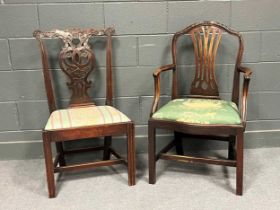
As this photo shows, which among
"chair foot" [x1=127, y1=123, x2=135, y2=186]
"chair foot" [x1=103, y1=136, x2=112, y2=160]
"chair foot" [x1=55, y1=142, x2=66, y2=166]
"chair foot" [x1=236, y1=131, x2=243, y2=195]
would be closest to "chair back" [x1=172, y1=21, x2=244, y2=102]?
"chair foot" [x1=236, y1=131, x2=243, y2=195]

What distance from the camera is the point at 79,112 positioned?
2348mm

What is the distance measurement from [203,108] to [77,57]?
89 cm

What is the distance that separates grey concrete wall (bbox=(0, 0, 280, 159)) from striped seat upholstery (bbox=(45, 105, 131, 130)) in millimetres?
371

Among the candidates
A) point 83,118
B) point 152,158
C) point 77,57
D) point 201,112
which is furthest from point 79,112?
point 201,112

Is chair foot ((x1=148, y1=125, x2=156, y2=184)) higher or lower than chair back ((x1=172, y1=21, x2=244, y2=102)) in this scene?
lower

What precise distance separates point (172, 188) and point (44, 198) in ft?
2.57

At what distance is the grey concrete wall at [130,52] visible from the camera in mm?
2547

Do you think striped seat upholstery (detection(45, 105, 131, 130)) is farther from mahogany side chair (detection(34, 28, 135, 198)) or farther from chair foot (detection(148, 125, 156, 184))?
chair foot (detection(148, 125, 156, 184))

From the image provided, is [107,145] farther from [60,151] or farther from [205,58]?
[205,58]

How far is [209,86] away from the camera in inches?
99.0

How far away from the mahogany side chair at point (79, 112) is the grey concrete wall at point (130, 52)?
0.48 ft

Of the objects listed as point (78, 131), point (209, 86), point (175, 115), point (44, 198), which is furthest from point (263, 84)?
point (44, 198)

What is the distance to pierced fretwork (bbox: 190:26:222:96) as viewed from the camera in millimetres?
2484

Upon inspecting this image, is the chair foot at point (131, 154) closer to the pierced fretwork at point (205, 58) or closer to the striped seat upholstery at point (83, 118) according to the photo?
the striped seat upholstery at point (83, 118)
